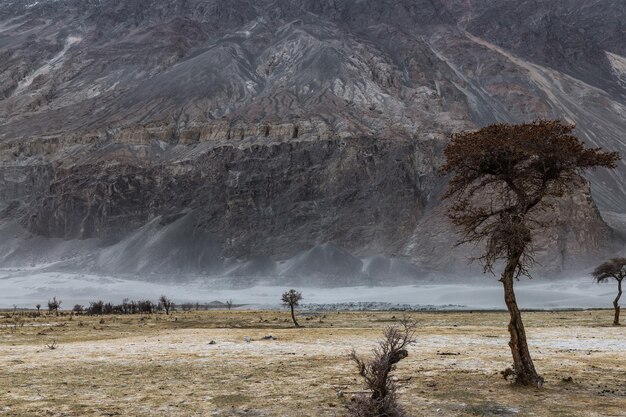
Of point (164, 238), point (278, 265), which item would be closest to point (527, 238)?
point (278, 265)

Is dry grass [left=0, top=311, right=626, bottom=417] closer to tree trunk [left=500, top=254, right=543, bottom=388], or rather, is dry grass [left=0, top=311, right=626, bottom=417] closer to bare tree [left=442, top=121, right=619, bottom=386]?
tree trunk [left=500, top=254, right=543, bottom=388]

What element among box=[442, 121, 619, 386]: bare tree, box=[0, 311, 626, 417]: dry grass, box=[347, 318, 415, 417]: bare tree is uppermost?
box=[442, 121, 619, 386]: bare tree

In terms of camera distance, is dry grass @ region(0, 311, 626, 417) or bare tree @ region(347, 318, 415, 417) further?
dry grass @ region(0, 311, 626, 417)

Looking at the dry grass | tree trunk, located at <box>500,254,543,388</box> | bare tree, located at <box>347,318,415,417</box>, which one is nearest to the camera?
bare tree, located at <box>347,318,415,417</box>

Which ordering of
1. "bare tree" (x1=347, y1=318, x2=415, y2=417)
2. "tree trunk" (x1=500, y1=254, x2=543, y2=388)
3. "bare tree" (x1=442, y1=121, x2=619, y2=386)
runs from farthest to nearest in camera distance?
"bare tree" (x1=442, y1=121, x2=619, y2=386)
"tree trunk" (x1=500, y1=254, x2=543, y2=388)
"bare tree" (x1=347, y1=318, x2=415, y2=417)

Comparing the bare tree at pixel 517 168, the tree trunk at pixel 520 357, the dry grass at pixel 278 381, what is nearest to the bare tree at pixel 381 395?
the dry grass at pixel 278 381

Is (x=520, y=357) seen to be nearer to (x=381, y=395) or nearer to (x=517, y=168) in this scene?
(x=517, y=168)

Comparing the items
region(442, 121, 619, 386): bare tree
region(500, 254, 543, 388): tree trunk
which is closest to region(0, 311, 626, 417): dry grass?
region(500, 254, 543, 388): tree trunk

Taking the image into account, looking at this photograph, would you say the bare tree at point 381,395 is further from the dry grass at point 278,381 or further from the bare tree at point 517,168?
the bare tree at point 517,168

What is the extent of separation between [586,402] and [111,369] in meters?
16.8

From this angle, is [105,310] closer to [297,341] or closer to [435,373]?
[297,341]

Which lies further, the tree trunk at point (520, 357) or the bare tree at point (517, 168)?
the bare tree at point (517, 168)

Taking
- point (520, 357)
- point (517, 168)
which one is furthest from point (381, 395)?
point (517, 168)

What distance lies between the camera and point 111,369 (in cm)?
2358
